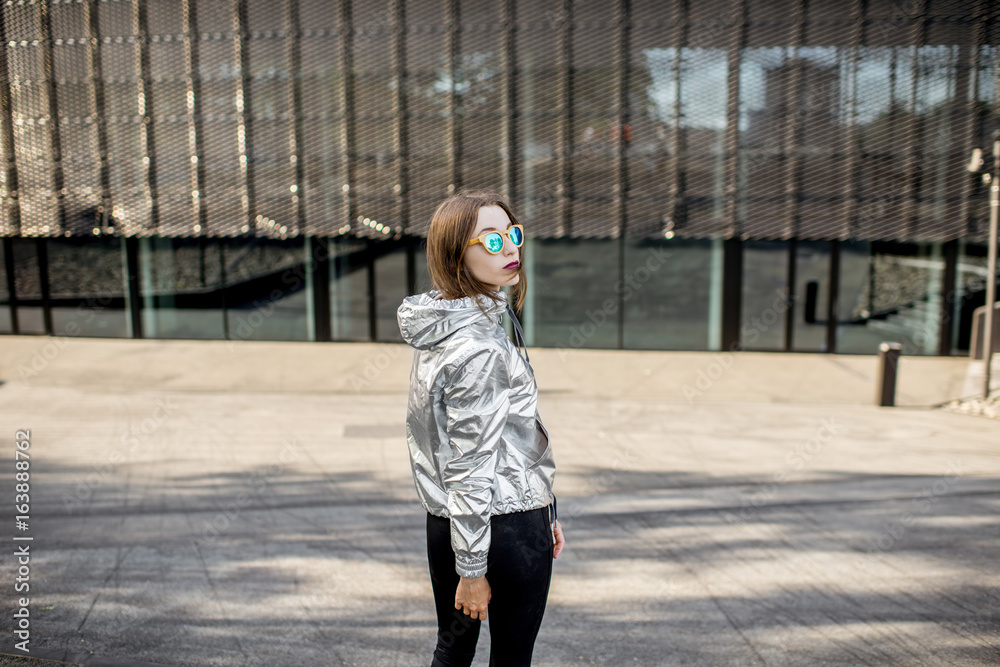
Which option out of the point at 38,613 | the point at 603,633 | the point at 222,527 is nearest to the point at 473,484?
the point at 603,633

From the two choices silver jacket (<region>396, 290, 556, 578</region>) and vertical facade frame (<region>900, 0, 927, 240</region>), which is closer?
silver jacket (<region>396, 290, 556, 578</region>)

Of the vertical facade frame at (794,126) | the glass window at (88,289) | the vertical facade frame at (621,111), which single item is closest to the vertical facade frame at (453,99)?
the vertical facade frame at (621,111)

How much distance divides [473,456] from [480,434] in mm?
73

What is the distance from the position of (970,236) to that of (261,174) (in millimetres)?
14195

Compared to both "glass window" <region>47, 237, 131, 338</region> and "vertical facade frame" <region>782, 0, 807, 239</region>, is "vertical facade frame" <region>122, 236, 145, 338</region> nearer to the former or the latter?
"glass window" <region>47, 237, 131, 338</region>

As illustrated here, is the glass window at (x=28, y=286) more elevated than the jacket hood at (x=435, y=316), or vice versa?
the jacket hood at (x=435, y=316)

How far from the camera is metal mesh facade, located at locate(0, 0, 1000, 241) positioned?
49.1 ft

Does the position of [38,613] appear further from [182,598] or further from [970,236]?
[970,236]

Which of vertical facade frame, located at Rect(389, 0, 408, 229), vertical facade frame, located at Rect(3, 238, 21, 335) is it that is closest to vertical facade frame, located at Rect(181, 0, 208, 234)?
vertical facade frame, located at Rect(389, 0, 408, 229)

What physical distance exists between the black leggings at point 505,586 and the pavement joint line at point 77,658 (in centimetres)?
203

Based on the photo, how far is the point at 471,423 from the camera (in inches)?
99.0

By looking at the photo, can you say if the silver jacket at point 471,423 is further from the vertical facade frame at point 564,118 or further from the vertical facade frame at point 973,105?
the vertical facade frame at point 973,105

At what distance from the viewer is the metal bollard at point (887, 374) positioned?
10.6 meters

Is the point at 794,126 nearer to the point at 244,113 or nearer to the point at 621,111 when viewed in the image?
the point at 621,111
